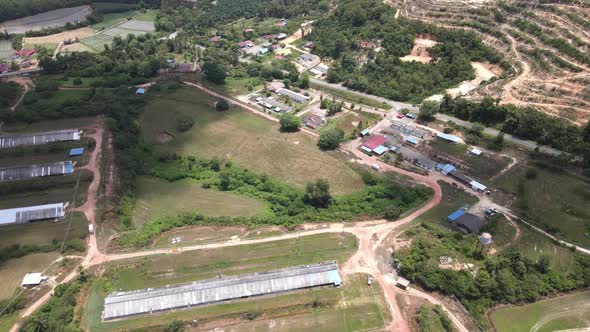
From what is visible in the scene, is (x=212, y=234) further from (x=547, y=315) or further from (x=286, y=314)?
(x=547, y=315)

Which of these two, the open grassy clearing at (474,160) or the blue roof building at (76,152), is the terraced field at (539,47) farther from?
the blue roof building at (76,152)

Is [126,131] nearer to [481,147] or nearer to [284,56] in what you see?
[284,56]

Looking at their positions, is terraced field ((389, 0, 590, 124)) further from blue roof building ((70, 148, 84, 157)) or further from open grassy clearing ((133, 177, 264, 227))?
blue roof building ((70, 148, 84, 157))

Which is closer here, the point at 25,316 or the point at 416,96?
the point at 25,316

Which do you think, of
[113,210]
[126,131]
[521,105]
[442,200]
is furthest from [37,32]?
[521,105]

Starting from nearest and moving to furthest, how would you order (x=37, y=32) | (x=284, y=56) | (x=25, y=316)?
(x=25, y=316) → (x=284, y=56) → (x=37, y=32)

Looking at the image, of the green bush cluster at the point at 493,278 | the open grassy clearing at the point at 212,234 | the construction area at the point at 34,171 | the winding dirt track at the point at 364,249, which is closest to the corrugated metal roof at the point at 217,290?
the winding dirt track at the point at 364,249
